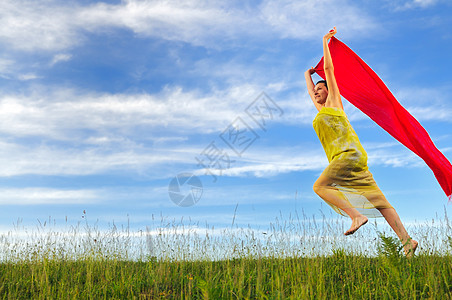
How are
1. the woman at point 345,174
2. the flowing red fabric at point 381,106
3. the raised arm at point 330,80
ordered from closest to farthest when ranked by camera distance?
the woman at point 345,174, the raised arm at point 330,80, the flowing red fabric at point 381,106

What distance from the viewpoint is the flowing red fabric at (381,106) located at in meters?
6.88

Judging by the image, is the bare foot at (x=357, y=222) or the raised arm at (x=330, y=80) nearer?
the bare foot at (x=357, y=222)

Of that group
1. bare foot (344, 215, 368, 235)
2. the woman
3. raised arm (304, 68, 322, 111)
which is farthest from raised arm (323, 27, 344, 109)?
bare foot (344, 215, 368, 235)

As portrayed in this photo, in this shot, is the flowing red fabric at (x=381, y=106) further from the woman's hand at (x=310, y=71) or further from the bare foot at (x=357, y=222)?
the bare foot at (x=357, y=222)

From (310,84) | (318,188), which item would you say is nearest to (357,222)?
(318,188)

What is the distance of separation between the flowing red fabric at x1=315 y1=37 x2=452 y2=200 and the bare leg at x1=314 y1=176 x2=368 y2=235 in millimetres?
2144

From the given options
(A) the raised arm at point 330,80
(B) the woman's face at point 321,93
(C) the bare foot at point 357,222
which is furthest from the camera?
(B) the woman's face at point 321,93

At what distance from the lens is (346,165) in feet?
19.8

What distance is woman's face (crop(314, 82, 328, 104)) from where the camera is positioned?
662 cm

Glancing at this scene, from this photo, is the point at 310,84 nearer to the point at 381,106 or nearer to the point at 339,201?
the point at 381,106

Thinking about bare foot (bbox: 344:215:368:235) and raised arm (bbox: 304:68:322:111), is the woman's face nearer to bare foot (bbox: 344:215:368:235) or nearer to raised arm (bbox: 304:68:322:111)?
raised arm (bbox: 304:68:322:111)

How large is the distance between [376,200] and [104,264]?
5012 millimetres

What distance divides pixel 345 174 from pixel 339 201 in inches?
19.0

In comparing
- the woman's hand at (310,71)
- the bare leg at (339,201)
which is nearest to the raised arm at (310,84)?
the woman's hand at (310,71)
